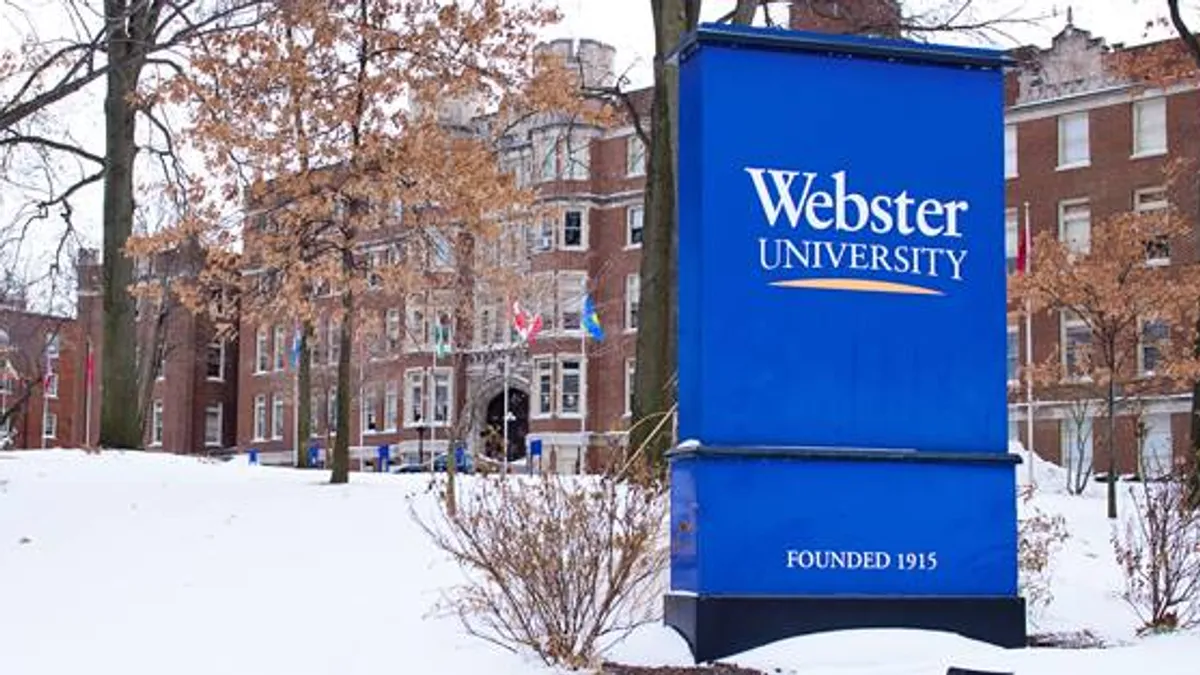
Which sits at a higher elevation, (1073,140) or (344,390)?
(1073,140)

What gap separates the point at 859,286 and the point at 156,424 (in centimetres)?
7725

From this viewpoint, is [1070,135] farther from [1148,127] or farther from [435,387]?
[435,387]

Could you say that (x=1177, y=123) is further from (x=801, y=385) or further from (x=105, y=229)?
(x=801, y=385)

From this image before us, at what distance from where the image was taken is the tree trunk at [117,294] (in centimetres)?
2631

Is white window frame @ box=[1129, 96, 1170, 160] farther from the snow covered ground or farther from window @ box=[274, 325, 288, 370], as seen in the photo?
window @ box=[274, 325, 288, 370]

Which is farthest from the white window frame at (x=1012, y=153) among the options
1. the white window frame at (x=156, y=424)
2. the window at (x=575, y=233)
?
the white window frame at (x=156, y=424)

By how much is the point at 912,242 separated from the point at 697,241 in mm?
1317

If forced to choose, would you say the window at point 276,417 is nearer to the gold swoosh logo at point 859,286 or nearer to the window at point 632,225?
the window at point 632,225

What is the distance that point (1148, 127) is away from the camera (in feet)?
159

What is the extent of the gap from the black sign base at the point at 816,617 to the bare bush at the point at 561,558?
42cm

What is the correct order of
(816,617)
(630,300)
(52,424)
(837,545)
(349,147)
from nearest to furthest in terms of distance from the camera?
1. (816,617)
2. (837,545)
3. (349,147)
4. (630,300)
5. (52,424)

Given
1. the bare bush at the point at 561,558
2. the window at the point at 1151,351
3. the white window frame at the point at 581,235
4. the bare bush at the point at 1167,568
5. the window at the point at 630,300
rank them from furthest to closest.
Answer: the white window frame at the point at 581,235 → the window at the point at 630,300 → the window at the point at 1151,351 → the bare bush at the point at 1167,568 → the bare bush at the point at 561,558

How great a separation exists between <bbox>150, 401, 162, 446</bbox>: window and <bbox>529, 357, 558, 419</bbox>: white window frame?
1116 inches

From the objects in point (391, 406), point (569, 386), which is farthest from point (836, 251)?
point (391, 406)
